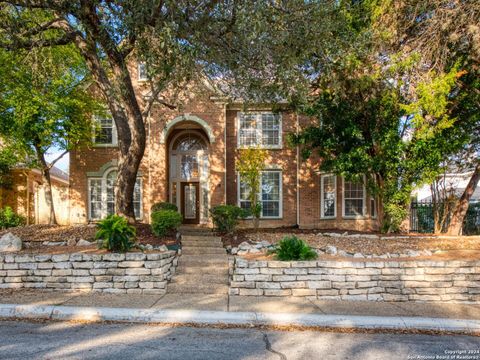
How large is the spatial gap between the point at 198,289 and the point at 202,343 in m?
2.81

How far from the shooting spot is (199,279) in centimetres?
810

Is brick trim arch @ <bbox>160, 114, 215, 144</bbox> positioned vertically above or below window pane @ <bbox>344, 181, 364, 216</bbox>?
above

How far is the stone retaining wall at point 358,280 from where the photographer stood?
7508 mm

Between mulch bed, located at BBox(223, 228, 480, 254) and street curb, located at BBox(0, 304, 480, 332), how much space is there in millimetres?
3750

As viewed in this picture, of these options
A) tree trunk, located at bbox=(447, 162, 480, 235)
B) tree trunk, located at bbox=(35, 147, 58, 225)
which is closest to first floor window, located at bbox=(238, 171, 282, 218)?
tree trunk, located at bbox=(447, 162, 480, 235)

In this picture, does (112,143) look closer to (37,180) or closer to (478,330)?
(37,180)

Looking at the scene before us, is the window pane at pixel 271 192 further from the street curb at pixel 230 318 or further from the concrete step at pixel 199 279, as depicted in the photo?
the street curb at pixel 230 318

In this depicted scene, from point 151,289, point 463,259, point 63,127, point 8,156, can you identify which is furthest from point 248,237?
point 8,156

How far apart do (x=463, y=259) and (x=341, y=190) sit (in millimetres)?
8282

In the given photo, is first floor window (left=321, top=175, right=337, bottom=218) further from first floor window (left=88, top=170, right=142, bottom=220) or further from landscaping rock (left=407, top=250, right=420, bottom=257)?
first floor window (left=88, top=170, right=142, bottom=220)

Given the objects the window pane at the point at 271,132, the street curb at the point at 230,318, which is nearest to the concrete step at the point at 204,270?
the street curb at the point at 230,318

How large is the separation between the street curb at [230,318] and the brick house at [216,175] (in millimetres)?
9456

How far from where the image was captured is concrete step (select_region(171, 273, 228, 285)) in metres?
8.00

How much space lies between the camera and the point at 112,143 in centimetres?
1602
